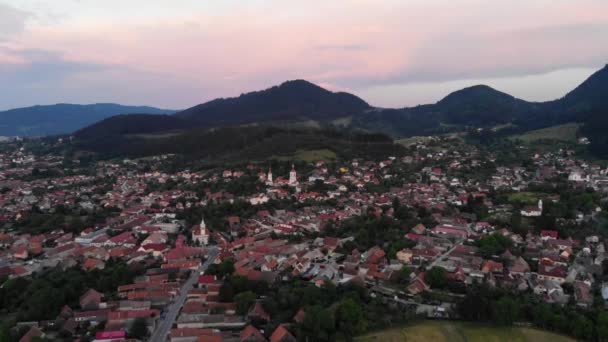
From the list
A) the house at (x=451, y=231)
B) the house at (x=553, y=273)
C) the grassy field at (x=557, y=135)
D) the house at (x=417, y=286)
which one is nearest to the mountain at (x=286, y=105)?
the grassy field at (x=557, y=135)

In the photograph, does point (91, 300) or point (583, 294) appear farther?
point (91, 300)

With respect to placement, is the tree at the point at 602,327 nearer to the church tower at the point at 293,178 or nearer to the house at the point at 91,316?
the house at the point at 91,316

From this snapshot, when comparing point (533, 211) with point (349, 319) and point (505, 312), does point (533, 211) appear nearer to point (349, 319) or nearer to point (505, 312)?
point (505, 312)

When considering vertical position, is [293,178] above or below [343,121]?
below

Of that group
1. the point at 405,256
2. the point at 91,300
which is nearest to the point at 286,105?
the point at 405,256

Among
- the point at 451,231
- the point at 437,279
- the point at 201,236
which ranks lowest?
the point at 437,279

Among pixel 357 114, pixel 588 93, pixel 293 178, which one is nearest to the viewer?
pixel 293 178

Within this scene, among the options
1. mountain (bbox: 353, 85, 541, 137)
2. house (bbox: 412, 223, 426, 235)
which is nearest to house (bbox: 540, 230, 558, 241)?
house (bbox: 412, 223, 426, 235)

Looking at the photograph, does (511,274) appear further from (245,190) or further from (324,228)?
(245,190)
